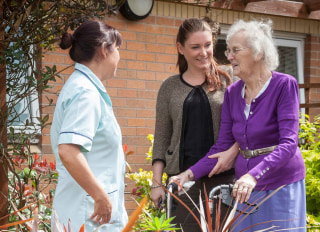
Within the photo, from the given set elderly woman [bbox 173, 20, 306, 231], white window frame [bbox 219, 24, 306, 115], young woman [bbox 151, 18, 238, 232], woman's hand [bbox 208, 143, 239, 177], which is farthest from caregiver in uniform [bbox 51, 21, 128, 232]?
white window frame [bbox 219, 24, 306, 115]

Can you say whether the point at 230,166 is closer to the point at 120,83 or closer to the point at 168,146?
the point at 168,146

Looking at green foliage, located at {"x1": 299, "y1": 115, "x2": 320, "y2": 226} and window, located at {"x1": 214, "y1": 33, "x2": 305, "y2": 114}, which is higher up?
window, located at {"x1": 214, "y1": 33, "x2": 305, "y2": 114}

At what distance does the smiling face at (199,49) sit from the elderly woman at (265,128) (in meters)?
0.37

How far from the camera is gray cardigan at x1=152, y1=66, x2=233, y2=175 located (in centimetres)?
305

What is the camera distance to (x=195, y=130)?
3027 millimetres

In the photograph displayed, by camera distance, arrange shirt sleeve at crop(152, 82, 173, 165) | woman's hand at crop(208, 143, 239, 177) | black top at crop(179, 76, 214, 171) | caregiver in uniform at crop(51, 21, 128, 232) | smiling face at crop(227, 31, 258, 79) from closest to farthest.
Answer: caregiver in uniform at crop(51, 21, 128, 232)
smiling face at crop(227, 31, 258, 79)
woman's hand at crop(208, 143, 239, 177)
black top at crop(179, 76, 214, 171)
shirt sleeve at crop(152, 82, 173, 165)

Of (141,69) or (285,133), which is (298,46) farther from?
(285,133)

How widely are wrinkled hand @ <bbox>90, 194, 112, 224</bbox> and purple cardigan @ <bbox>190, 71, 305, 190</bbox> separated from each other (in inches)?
26.8


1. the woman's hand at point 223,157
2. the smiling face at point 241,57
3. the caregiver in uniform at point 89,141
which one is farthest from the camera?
the woman's hand at point 223,157

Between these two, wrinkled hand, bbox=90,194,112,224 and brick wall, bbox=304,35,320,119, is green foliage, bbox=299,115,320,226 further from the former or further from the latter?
wrinkled hand, bbox=90,194,112,224

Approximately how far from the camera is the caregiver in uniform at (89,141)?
2080mm

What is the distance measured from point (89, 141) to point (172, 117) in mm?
1092

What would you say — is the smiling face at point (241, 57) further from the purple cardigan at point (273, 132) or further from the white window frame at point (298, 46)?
the white window frame at point (298, 46)

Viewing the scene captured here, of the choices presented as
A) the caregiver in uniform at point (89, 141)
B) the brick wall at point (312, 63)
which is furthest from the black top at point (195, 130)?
the brick wall at point (312, 63)
